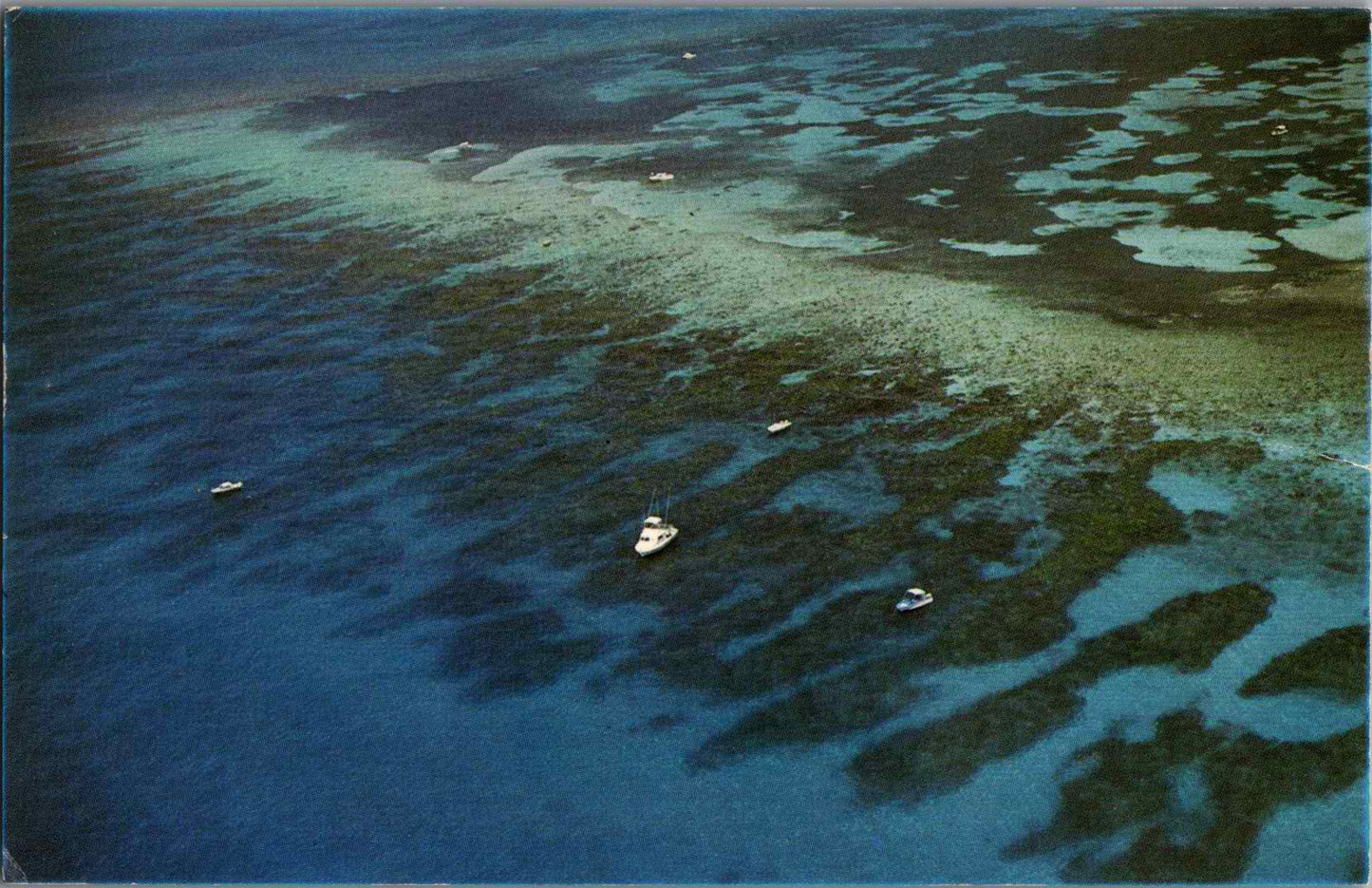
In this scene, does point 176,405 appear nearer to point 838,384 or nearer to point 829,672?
point 838,384

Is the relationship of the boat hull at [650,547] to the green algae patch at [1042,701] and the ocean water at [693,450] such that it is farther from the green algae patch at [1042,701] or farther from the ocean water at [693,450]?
the green algae patch at [1042,701]

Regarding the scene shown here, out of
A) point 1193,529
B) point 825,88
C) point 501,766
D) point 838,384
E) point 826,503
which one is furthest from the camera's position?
point 825,88

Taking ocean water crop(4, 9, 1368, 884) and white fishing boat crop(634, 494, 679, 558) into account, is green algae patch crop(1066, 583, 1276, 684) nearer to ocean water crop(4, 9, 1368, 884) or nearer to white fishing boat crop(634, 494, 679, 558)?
ocean water crop(4, 9, 1368, 884)

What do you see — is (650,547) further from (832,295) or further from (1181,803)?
(832,295)

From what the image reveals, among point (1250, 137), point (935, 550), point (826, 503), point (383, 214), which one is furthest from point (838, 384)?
point (383, 214)

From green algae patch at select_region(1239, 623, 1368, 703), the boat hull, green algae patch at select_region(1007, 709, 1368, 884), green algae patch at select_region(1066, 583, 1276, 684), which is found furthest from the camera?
the boat hull

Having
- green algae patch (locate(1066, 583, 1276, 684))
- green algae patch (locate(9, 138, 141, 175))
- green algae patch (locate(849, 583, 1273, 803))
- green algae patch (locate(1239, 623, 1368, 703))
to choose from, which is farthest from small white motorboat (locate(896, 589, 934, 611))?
green algae patch (locate(9, 138, 141, 175))
